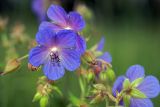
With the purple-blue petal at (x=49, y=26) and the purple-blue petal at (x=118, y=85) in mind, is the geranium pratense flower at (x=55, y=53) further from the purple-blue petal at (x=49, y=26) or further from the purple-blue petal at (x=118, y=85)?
the purple-blue petal at (x=118, y=85)

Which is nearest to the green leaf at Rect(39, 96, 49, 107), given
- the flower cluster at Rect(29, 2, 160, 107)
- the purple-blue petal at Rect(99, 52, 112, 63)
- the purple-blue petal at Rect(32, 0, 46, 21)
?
the flower cluster at Rect(29, 2, 160, 107)

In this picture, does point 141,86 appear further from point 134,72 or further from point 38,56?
point 38,56

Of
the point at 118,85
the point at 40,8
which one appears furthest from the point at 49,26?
the point at 40,8

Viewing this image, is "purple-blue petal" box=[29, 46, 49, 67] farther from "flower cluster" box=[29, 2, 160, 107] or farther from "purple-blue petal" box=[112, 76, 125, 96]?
"purple-blue petal" box=[112, 76, 125, 96]

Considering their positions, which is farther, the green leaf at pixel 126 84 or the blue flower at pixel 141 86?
the blue flower at pixel 141 86

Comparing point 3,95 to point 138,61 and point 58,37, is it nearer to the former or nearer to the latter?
point 58,37

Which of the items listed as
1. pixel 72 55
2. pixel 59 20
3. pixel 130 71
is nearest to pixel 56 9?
pixel 59 20

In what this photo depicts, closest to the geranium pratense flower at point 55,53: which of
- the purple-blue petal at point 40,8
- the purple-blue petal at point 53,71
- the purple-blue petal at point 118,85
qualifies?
the purple-blue petal at point 53,71
